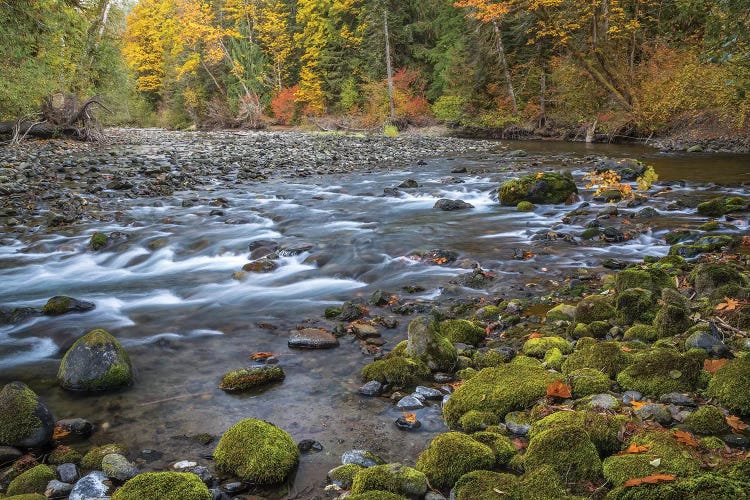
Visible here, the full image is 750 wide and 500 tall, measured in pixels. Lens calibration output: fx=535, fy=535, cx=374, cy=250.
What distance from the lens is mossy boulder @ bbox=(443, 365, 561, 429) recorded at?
132 inches

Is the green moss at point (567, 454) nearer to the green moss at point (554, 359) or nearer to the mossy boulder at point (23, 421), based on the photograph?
the green moss at point (554, 359)

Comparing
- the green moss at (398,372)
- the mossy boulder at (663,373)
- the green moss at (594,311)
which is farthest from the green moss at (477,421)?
the green moss at (594,311)

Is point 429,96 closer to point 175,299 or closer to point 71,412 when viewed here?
point 175,299

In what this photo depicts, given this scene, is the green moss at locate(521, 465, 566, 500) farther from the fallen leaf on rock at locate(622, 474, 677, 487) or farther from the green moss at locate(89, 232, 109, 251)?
the green moss at locate(89, 232, 109, 251)

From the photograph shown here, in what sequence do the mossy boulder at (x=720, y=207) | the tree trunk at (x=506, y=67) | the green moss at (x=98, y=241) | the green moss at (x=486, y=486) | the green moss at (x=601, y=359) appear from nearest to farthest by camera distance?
the green moss at (x=486, y=486), the green moss at (x=601, y=359), the green moss at (x=98, y=241), the mossy boulder at (x=720, y=207), the tree trunk at (x=506, y=67)

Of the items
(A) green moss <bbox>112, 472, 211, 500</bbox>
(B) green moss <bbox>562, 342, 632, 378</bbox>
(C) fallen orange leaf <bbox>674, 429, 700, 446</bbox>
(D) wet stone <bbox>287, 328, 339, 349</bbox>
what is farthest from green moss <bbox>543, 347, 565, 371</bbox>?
(A) green moss <bbox>112, 472, 211, 500</bbox>

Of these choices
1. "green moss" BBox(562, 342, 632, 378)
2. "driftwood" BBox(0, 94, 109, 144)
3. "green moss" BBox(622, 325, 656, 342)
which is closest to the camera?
"green moss" BBox(562, 342, 632, 378)

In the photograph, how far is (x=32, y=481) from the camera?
279 cm

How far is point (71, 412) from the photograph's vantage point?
3768 mm

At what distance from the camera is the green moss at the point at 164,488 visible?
2.48 meters

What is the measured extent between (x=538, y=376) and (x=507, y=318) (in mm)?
1516

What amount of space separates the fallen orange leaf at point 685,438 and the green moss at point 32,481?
324 centimetres

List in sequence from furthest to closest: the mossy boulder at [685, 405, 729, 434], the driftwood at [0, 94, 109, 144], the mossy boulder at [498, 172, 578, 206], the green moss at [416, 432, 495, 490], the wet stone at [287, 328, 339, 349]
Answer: the driftwood at [0, 94, 109, 144]
the mossy boulder at [498, 172, 578, 206]
the wet stone at [287, 328, 339, 349]
the mossy boulder at [685, 405, 729, 434]
the green moss at [416, 432, 495, 490]

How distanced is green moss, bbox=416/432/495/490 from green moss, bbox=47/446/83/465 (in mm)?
1982
